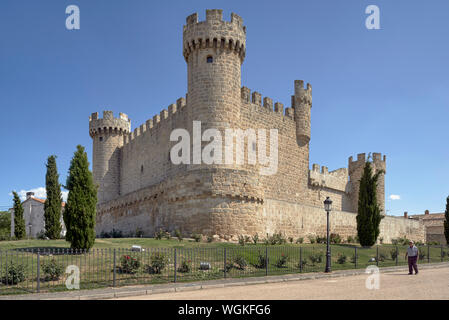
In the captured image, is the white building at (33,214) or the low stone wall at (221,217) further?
the white building at (33,214)

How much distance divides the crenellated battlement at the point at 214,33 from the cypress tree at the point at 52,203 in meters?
13.9

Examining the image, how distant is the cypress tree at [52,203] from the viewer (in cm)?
2870

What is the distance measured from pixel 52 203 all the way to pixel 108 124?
1432cm

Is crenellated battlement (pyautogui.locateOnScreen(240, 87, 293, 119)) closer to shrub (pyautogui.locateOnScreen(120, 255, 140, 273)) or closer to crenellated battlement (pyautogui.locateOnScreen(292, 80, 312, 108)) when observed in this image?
crenellated battlement (pyautogui.locateOnScreen(292, 80, 312, 108))

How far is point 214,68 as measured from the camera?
26.4 m

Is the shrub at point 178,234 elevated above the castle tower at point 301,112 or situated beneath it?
situated beneath

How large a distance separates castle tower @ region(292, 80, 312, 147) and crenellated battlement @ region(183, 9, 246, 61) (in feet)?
31.6

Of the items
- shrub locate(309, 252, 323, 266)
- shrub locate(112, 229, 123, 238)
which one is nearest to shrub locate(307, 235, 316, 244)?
shrub locate(309, 252, 323, 266)

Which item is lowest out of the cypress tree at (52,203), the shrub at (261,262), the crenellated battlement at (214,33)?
the shrub at (261,262)

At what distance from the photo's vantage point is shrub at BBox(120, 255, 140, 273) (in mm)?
14797

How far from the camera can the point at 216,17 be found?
26.5 meters

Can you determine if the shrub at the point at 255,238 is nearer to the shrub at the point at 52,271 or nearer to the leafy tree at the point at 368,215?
the leafy tree at the point at 368,215

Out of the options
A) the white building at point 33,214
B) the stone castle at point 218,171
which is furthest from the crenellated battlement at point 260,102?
the white building at point 33,214

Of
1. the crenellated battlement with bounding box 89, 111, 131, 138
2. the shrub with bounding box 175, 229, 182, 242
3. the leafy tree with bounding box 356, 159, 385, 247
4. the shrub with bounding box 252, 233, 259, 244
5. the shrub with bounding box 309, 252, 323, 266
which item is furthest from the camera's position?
the crenellated battlement with bounding box 89, 111, 131, 138
